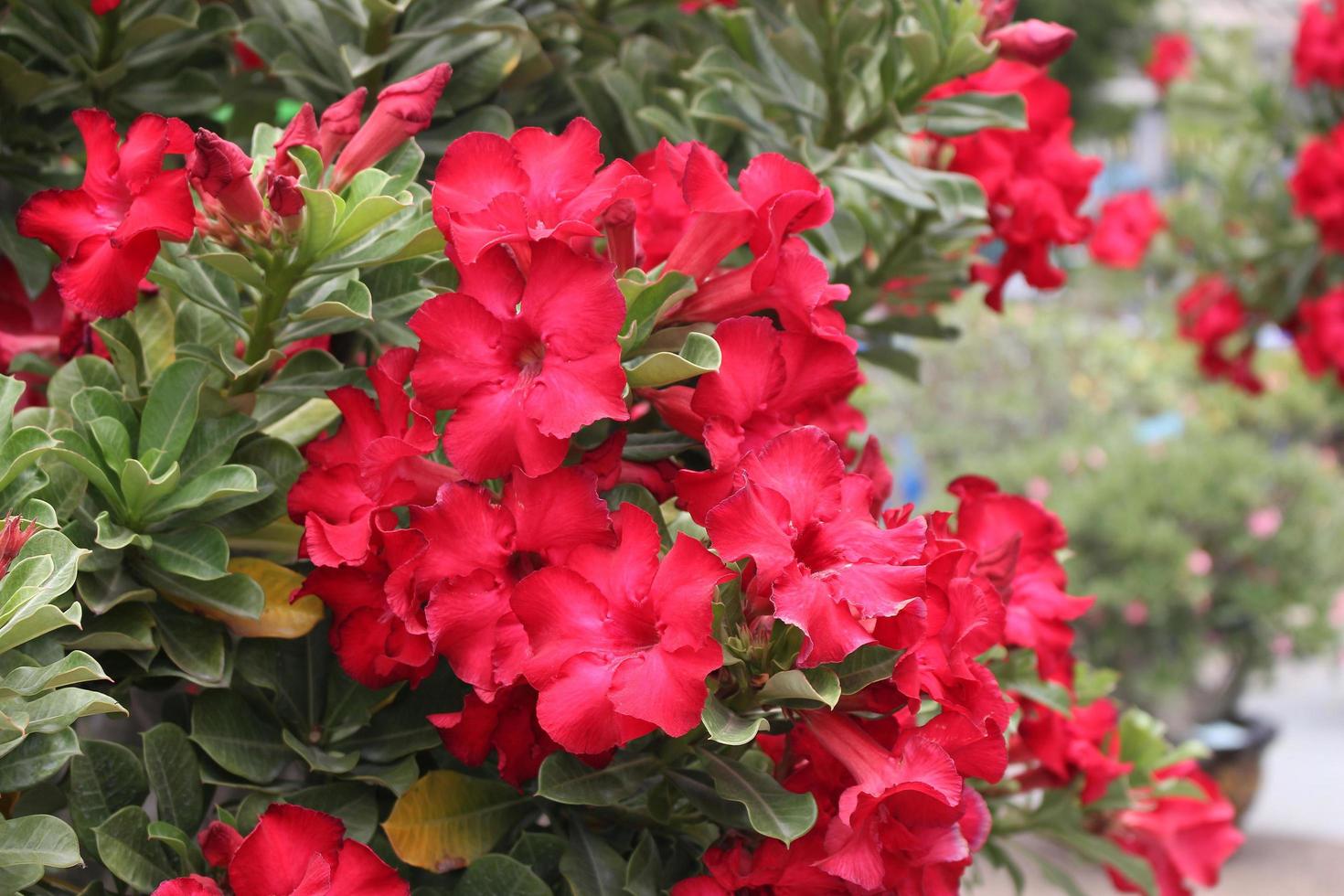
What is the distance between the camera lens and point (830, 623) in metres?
0.62

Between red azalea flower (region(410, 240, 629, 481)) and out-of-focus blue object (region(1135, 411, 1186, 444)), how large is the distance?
461cm

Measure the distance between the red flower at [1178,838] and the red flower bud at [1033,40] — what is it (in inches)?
24.0

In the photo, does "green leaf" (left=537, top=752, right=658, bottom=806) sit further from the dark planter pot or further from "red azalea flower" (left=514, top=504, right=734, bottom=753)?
the dark planter pot

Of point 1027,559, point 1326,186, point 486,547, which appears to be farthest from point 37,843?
point 1326,186

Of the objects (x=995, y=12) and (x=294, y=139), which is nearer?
(x=294, y=139)

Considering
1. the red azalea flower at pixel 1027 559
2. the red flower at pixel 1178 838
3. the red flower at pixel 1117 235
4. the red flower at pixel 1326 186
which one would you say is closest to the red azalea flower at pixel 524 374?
the red azalea flower at pixel 1027 559

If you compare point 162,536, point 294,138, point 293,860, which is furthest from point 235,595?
point 294,138

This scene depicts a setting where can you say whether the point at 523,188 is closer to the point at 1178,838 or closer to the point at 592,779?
the point at 592,779

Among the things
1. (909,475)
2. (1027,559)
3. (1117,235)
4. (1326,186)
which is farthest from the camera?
(909,475)

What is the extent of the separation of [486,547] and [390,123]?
267 millimetres

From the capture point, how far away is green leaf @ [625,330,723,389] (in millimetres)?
667

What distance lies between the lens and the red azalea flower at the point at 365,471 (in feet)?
2.29

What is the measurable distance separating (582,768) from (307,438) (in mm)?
301

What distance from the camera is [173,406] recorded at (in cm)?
76
